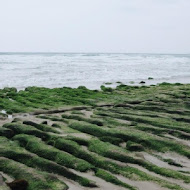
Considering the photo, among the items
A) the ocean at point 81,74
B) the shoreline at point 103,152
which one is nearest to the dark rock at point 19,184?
the shoreline at point 103,152

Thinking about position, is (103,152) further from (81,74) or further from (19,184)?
(81,74)

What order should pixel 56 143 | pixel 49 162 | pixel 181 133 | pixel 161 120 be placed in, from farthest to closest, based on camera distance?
pixel 161 120 < pixel 181 133 < pixel 56 143 < pixel 49 162

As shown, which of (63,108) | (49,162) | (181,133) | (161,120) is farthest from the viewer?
(63,108)

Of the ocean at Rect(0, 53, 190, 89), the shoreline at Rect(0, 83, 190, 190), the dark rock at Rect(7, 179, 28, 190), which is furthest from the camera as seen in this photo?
the ocean at Rect(0, 53, 190, 89)

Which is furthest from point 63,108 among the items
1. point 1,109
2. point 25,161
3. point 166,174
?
point 166,174

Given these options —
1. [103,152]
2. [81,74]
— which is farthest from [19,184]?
[81,74]

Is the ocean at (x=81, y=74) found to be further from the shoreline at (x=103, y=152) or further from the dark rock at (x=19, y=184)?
the dark rock at (x=19, y=184)

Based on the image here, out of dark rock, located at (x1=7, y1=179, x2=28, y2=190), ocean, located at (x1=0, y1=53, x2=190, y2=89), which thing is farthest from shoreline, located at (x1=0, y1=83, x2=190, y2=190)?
ocean, located at (x1=0, y1=53, x2=190, y2=89)

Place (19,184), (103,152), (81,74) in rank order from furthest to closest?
(81,74), (103,152), (19,184)

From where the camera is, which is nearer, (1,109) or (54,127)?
(54,127)

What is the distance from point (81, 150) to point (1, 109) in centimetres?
746

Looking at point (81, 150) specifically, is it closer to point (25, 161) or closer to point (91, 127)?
point (25, 161)

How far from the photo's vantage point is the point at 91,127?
27.0 ft

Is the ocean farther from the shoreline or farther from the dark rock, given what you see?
the dark rock
